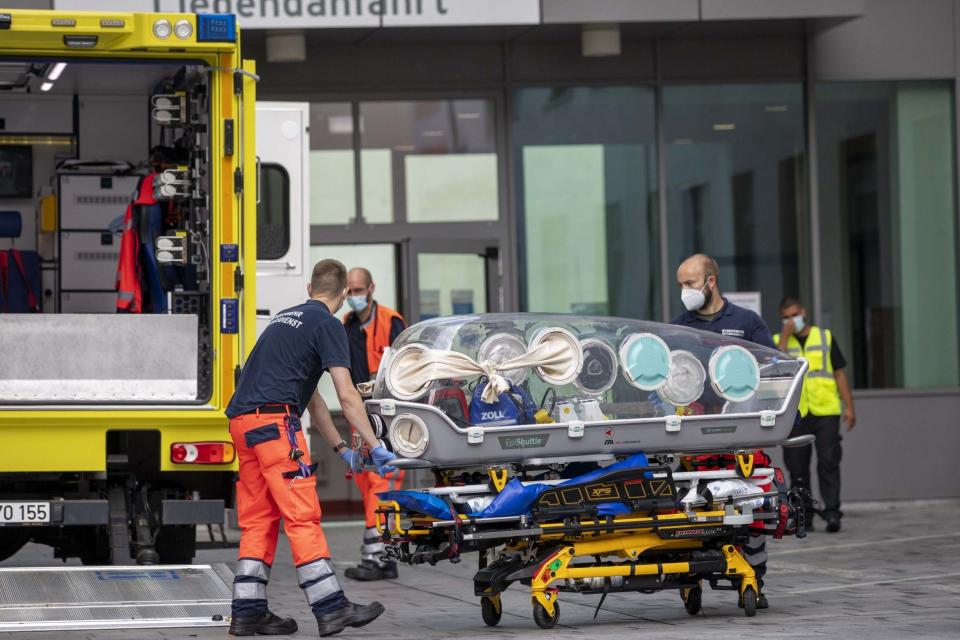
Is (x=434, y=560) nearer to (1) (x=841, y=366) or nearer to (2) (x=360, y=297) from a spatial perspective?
(2) (x=360, y=297)

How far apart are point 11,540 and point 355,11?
488 cm

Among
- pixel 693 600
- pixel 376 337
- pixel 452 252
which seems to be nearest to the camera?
pixel 693 600

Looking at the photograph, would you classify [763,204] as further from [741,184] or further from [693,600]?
[693,600]

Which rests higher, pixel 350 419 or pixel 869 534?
pixel 350 419

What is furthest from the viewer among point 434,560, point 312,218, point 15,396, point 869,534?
point 312,218

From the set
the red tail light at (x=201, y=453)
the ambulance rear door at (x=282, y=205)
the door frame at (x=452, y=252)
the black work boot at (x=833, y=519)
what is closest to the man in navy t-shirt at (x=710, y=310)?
the red tail light at (x=201, y=453)

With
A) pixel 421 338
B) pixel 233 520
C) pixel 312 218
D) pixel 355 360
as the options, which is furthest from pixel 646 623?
pixel 312 218

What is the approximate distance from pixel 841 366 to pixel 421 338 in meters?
5.63

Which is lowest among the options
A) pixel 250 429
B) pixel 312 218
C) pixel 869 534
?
pixel 869 534

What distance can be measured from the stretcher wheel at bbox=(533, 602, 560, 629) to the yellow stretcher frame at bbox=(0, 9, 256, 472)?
2.06 meters

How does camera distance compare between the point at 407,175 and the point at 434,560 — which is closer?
the point at 434,560

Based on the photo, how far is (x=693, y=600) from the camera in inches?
316

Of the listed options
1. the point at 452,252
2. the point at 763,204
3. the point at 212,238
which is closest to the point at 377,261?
the point at 452,252

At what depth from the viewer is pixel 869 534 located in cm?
1217
